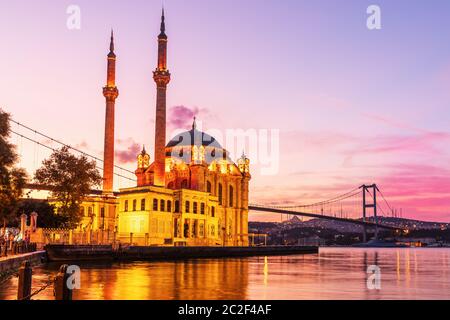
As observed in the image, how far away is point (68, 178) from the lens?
62250 millimetres

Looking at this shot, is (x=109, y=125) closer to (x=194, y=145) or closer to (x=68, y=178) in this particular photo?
(x=194, y=145)

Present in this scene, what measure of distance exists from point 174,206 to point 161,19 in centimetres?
2611

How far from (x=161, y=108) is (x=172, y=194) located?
Result: 1203 centimetres

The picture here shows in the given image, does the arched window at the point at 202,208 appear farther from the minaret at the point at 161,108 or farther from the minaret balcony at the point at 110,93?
the minaret balcony at the point at 110,93

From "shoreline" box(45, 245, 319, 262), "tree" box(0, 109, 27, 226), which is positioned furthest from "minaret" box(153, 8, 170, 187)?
"tree" box(0, 109, 27, 226)

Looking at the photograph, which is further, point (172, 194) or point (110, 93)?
point (110, 93)

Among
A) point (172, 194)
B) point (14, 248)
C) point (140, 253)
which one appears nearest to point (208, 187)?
point (172, 194)

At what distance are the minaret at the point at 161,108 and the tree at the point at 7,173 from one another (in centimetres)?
3427

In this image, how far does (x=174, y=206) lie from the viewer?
262 feet

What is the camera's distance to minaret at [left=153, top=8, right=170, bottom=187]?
2982 inches

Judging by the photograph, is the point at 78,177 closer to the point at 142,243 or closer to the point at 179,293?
the point at 142,243

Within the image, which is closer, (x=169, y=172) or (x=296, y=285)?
(x=296, y=285)
